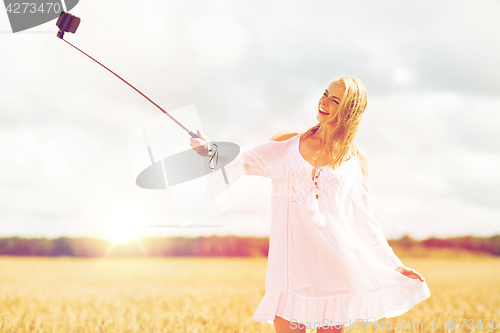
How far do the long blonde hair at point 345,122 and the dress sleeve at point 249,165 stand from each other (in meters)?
0.50

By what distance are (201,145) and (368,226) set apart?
176 centimetres

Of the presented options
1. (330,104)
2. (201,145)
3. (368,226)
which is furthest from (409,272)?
(201,145)

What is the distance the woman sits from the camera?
11.1 feet

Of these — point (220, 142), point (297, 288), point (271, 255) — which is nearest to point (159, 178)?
point (220, 142)

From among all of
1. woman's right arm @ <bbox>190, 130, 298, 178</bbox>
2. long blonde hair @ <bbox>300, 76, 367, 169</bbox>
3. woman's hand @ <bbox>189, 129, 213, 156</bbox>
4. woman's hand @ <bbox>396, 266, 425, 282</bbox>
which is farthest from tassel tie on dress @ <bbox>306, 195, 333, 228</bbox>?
woman's hand @ <bbox>189, 129, 213, 156</bbox>

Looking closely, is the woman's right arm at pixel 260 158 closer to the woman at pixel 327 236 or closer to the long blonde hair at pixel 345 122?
the woman at pixel 327 236

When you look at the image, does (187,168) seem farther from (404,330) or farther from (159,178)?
(404,330)

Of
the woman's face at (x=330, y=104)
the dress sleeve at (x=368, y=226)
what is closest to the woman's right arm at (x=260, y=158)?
the woman's face at (x=330, y=104)

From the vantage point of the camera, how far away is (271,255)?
3633 mm

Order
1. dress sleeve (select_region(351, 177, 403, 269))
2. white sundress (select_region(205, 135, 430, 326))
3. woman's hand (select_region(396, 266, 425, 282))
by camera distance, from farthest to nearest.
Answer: dress sleeve (select_region(351, 177, 403, 269)) → woman's hand (select_region(396, 266, 425, 282)) → white sundress (select_region(205, 135, 430, 326))

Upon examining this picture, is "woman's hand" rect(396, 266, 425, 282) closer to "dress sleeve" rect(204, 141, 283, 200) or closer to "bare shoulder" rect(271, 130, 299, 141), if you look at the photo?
"dress sleeve" rect(204, 141, 283, 200)

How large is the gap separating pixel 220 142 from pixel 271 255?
3.78ft

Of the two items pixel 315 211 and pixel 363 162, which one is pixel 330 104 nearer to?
pixel 363 162

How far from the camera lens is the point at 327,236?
3498 mm
